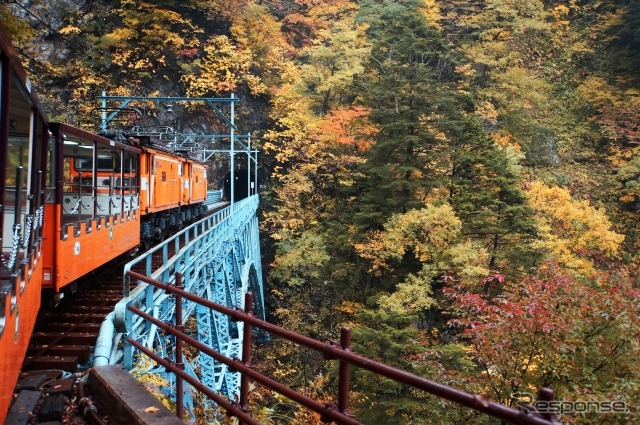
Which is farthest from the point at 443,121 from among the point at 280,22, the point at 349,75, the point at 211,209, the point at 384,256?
the point at 280,22

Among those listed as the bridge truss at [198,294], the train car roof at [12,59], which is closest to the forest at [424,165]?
the bridge truss at [198,294]

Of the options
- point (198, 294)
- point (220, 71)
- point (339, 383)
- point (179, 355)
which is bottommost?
point (198, 294)

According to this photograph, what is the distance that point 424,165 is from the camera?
69.6 ft

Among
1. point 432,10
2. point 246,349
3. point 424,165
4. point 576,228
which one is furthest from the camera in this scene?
point 432,10

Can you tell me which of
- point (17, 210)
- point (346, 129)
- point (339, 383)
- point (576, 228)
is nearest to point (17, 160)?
point (17, 210)

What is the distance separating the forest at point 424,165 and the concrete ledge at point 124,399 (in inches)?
105

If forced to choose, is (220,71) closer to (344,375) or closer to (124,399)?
(124,399)

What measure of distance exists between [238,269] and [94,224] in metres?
13.2

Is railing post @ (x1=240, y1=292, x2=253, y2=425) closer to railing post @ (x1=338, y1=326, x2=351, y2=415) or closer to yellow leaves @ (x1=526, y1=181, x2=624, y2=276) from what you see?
railing post @ (x1=338, y1=326, x2=351, y2=415)

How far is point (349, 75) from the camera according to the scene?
32281 mm

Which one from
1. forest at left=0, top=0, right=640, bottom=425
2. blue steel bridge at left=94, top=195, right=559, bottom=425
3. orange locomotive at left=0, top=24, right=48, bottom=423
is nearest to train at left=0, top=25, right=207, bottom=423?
orange locomotive at left=0, top=24, right=48, bottom=423

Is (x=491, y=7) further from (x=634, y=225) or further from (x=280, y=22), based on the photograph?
(x=634, y=225)

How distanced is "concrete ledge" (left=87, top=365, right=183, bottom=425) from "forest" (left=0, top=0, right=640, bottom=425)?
2661 millimetres

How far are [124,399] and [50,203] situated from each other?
4.37m
